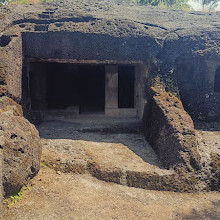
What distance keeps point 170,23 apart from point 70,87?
497 cm

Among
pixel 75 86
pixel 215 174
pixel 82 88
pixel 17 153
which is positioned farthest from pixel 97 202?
pixel 82 88

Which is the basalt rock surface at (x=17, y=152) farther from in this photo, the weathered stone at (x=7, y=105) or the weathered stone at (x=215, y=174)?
the weathered stone at (x=215, y=174)

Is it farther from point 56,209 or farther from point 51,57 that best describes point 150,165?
point 51,57

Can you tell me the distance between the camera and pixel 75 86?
32.8 ft

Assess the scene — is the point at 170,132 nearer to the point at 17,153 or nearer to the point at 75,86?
the point at 17,153

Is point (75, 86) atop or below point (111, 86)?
below

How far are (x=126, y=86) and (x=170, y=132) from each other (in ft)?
14.8

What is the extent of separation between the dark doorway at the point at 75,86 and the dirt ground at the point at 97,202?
475cm

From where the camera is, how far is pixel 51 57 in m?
5.70

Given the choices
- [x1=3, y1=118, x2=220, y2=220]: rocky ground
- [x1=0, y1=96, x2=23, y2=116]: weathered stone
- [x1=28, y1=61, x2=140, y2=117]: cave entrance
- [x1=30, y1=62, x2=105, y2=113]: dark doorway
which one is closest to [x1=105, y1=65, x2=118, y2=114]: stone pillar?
[x1=28, y1=61, x2=140, y2=117]: cave entrance

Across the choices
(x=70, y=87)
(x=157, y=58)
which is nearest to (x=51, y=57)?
(x=157, y=58)

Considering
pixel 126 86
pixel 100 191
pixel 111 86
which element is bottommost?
pixel 100 191

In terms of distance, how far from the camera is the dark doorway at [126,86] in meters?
8.75

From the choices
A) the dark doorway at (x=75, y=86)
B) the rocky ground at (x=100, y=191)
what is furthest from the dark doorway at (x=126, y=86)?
the rocky ground at (x=100, y=191)
